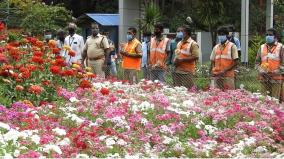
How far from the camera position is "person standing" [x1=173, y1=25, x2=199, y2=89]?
34.9 ft

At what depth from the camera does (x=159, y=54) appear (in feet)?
38.0

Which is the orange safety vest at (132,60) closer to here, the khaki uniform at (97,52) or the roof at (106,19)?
the khaki uniform at (97,52)

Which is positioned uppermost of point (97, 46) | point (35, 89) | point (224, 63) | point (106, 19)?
point (106, 19)

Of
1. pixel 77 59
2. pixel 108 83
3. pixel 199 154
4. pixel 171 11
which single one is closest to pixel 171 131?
pixel 199 154

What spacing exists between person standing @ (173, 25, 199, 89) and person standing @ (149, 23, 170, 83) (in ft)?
1.97

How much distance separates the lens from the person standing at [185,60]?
10641 millimetres

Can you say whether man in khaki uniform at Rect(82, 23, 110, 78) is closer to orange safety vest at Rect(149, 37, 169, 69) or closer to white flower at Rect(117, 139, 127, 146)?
orange safety vest at Rect(149, 37, 169, 69)

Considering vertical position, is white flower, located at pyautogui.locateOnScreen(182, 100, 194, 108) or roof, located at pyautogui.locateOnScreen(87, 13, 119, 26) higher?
roof, located at pyautogui.locateOnScreen(87, 13, 119, 26)

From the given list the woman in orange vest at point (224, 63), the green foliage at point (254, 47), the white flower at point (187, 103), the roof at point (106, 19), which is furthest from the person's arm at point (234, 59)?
the roof at point (106, 19)

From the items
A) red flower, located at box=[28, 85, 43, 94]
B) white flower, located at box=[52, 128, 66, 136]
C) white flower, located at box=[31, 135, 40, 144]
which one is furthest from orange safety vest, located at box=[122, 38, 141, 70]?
white flower, located at box=[31, 135, 40, 144]

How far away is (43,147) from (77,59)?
702 centimetres

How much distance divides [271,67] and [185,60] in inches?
57.7

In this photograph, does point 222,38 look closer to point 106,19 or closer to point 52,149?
point 52,149

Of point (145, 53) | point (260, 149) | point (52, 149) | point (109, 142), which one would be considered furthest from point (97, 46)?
point (52, 149)
